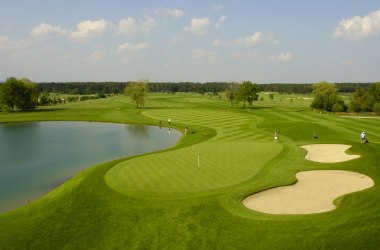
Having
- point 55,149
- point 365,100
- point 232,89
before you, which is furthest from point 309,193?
point 365,100

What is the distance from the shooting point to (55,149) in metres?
52.7

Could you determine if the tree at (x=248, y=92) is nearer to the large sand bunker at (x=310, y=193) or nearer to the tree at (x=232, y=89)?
the tree at (x=232, y=89)

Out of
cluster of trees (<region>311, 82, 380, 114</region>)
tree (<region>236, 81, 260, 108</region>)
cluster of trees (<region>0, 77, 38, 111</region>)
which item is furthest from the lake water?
cluster of trees (<region>311, 82, 380, 114</region>)

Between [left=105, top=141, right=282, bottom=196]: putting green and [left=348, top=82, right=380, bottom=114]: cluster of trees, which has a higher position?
[left=348, top=82, right=380, bottom=114]: cluster of trees

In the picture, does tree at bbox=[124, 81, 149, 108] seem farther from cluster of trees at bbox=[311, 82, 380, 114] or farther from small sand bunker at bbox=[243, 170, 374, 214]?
small sand bunker at bbox=[243, 170, 374, 214]

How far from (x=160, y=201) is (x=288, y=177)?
11.8 metres

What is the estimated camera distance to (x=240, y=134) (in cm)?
5962

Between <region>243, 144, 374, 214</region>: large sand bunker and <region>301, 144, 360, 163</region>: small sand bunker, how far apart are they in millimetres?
4983

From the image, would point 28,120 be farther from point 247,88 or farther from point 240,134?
point 247,88

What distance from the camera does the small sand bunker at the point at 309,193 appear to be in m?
23.0

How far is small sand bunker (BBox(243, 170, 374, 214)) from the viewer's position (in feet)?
75.3

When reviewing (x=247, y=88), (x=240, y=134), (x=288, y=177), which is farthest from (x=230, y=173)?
(x=247, y=88)

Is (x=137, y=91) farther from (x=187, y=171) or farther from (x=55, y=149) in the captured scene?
(x=187, y=171)

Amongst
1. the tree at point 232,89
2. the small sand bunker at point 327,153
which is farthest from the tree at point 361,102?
the small sand bunker at point 327,153
